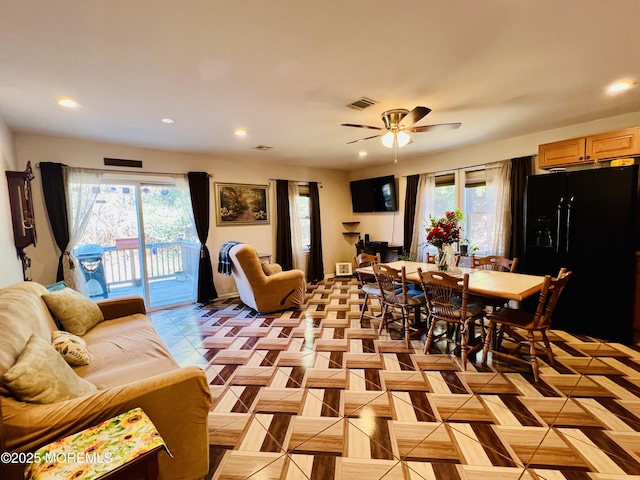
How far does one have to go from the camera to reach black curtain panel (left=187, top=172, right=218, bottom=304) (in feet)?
15.4

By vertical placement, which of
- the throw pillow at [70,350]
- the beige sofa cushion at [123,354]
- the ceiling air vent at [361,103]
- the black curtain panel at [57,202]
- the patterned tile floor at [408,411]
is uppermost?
the ceiling air vent at [361,103]

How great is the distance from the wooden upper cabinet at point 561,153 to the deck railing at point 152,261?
5136 millimetres

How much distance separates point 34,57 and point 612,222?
517cm

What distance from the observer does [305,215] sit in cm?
622

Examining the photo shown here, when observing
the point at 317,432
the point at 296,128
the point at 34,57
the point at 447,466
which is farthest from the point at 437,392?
the point at 34,57

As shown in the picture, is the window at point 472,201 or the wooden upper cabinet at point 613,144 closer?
the wooden upper cabinet at point 613,144

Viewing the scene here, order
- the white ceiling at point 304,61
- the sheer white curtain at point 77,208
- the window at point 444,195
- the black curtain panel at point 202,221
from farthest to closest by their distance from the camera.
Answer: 1. the window at point 444,195
2. the black curtain panel at point 202,221
3. the sheer white curtain at point 77,208
4. the white ceiling at point 304,61

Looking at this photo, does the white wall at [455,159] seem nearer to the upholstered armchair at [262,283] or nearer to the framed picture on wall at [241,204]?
the framed picture on wall at [241,204]

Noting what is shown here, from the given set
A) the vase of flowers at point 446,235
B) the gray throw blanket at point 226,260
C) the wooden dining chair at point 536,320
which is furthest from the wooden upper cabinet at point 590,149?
the gray throw blanket at point 226,260

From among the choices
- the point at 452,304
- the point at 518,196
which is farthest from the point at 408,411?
the point at 518,196

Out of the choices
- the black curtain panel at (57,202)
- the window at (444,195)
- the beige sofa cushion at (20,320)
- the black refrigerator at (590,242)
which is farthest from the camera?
the window at (444,195)

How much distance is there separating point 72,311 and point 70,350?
2.31ft

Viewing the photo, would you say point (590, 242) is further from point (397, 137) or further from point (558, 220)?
point (397, 137)

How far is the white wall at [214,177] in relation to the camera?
360 cm
